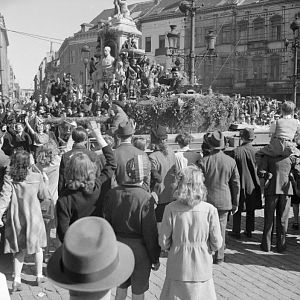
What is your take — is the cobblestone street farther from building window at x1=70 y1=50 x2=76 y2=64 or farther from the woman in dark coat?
building window at x1=70 y1=50 x2=76 y2=64

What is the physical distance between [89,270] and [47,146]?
4.43 metres

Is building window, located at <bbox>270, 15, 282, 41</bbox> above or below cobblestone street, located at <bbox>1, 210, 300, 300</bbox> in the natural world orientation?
above

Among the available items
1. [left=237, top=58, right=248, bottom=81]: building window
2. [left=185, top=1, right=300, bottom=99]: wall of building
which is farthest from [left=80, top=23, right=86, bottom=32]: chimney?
[left=237, top=58, right=248, bottom=81]: building window

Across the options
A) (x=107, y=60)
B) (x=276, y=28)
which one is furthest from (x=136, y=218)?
(x=276, y=28)

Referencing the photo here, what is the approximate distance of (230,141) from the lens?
425 inches

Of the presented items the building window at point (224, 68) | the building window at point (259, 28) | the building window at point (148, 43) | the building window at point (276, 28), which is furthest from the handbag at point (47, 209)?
the building window at point (148, 43)

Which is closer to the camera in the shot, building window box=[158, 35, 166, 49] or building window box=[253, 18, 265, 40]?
building window box=[253, 18, 265, 40]

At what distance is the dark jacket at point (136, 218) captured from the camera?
13.3ft

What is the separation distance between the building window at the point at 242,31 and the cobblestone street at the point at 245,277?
158 ft

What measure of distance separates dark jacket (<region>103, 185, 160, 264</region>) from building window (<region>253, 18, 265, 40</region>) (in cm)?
5005

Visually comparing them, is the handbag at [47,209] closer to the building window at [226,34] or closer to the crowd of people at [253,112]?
the crowd of people at [253,112]

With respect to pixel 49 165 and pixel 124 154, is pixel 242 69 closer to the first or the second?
pixel 49 165

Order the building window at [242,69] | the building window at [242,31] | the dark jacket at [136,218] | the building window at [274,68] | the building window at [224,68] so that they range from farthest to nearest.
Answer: the building window at [224,68]
the building window at [242,31]
the building window at [242,69]
the building window at [274,68]
the dark jacket at [136,218]

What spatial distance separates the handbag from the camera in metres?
5.54
